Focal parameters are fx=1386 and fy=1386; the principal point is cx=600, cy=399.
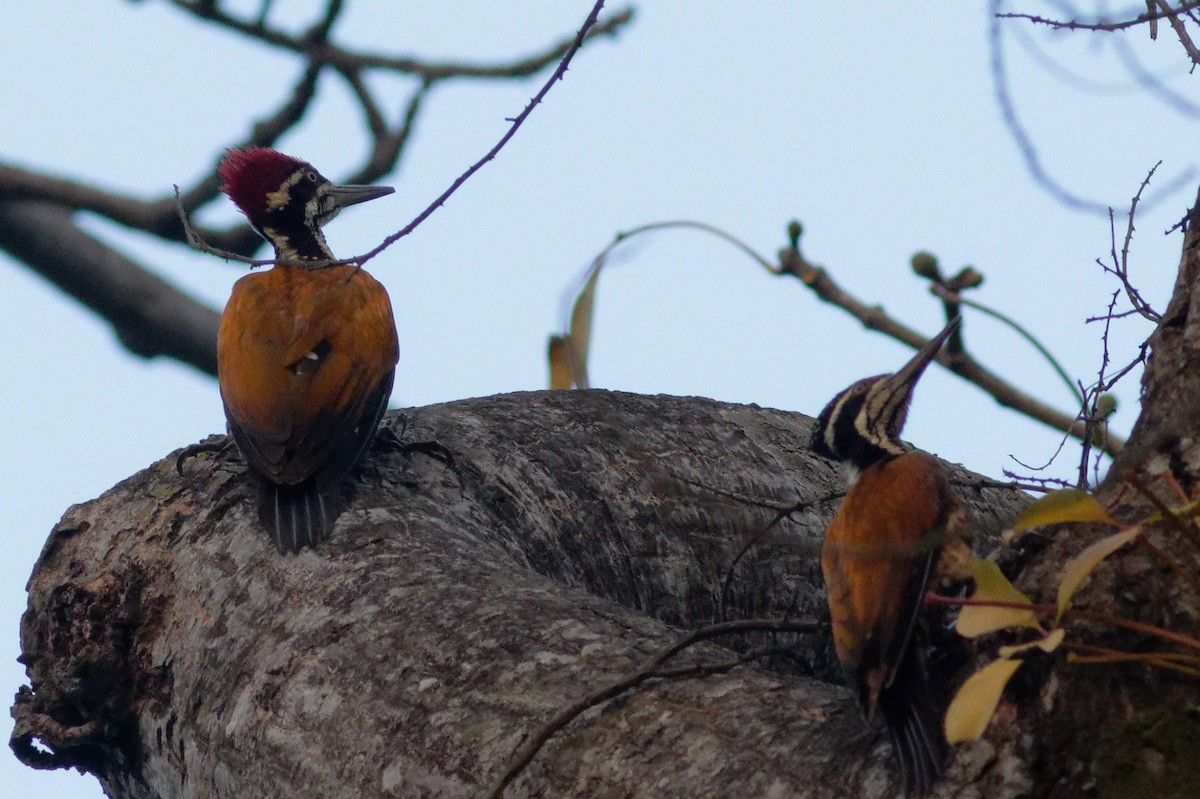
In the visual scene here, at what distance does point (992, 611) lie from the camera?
167cm

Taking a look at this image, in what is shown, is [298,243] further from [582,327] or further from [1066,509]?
[1066,509]

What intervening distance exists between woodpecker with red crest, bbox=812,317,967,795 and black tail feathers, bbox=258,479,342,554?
1152 millimetres

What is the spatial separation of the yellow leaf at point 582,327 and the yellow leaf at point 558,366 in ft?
4.84

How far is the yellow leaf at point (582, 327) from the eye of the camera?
2693 millimetres

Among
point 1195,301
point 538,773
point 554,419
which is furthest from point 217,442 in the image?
point 1195,301

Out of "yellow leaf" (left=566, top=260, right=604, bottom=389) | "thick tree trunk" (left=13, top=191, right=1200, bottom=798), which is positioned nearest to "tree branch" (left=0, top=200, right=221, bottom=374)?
"thick tree trunk" (left=13, top=191, right=1200, bottom=798)

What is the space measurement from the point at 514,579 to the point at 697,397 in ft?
7.31

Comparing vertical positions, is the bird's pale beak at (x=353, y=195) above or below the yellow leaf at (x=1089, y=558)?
above

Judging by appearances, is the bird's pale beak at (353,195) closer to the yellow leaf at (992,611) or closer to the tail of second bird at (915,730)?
the tail of second bird at (915,730)

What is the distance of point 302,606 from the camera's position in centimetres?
275

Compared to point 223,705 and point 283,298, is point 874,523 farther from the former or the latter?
point 283,298

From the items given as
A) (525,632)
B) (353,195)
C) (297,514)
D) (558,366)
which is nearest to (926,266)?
(525,632)

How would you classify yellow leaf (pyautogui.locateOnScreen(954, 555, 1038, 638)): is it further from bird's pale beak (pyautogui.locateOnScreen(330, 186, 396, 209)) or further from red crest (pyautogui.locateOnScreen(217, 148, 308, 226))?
red crest (pyautogui.locateOnScreen(217, 148, 308, 226))

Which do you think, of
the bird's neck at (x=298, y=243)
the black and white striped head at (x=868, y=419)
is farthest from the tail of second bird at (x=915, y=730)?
the bird's neck at (x=298, y=243)
